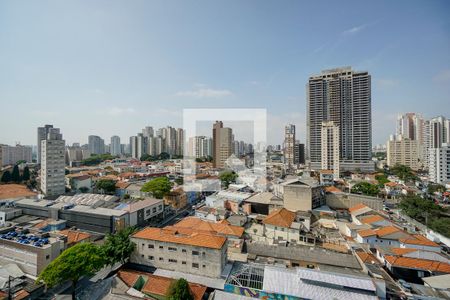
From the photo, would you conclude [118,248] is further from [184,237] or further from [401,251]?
[401,251]

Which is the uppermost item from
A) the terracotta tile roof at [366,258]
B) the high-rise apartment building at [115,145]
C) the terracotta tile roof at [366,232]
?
the high-rise apartment building at [115,145]

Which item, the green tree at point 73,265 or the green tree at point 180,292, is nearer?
the green tree at point 180,292

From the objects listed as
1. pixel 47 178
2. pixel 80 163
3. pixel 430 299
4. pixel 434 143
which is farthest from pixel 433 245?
pixel 80 163

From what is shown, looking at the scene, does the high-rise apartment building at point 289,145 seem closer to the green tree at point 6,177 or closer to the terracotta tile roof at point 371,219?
the terracotta tile roof at point 371,219

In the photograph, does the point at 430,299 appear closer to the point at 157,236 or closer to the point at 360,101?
the point at 157,236


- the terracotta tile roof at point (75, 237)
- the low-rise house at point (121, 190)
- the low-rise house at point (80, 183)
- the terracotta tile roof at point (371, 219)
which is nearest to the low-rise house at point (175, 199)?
the low-rise house at point (121, 190)

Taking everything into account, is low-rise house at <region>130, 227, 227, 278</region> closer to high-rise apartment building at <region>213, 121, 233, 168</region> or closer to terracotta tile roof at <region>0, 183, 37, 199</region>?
terracotta tile roof at <region>0, 183, 37, 199</region>
